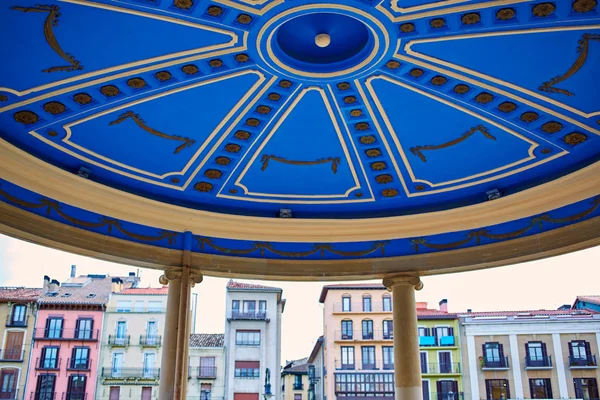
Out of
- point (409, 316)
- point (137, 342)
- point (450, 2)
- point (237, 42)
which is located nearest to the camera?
point (450, 2)

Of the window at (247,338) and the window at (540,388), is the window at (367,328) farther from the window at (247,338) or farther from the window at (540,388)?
the window at (540,388)

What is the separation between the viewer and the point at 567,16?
999 centimetres

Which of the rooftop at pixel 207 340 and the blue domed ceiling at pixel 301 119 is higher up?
the rooftop at pixel 207 340

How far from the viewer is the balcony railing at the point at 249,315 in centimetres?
4953

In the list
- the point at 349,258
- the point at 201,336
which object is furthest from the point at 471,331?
the point at 349,258

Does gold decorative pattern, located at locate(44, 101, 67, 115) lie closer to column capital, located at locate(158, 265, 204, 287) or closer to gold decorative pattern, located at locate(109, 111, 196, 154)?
gold decorative pattern, located at locate(109, 111, 196, 154)

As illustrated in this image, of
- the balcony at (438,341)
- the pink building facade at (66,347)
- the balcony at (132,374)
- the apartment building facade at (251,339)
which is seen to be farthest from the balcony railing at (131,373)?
the balcony at (438,341)

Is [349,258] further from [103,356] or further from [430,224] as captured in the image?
[103,356]

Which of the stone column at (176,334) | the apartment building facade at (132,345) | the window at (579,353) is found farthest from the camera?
the apartment building facade at (132,345)

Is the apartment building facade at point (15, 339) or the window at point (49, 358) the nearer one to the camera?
the apartment building facade at point (15, 339)

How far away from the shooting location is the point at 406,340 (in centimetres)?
1533

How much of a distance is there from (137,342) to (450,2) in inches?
1712

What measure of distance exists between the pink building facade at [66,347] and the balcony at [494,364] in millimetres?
27532

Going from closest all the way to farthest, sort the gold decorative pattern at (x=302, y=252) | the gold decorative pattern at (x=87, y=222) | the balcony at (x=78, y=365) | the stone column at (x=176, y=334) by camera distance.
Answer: the gold decorative pattern at (x=87, y=222) < the stone column at (x=176, y=334) < the gold decorative pattern at (x=302, y=252) < the balcony at (x=78, y=365)
